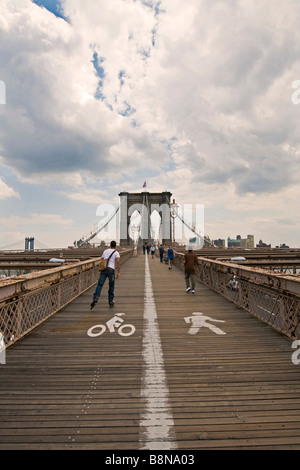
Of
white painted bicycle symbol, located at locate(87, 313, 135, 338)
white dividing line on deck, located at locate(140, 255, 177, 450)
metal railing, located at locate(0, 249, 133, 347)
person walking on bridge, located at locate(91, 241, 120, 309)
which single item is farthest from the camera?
person walking on bridge, located at locate(91, 241, 120, 309)

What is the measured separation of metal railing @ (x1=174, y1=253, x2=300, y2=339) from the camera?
479cm

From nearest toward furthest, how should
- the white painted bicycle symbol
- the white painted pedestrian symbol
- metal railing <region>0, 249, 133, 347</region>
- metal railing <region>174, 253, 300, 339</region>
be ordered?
metal railing <region>0, 249, 133, 347</region> < metal railing <region>174, 253, 300, 339</region> < the white painted bicycle symbol < the white painted pedestrian symbol

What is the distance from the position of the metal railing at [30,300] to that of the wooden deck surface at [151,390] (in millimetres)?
323

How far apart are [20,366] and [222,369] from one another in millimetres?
2948

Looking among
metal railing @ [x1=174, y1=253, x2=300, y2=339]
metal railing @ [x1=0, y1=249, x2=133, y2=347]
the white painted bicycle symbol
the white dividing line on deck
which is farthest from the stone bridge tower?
the white dividing line on deck

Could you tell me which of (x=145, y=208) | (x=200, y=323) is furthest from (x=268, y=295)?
(x=145, y=208)

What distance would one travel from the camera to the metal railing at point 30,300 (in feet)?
14.9

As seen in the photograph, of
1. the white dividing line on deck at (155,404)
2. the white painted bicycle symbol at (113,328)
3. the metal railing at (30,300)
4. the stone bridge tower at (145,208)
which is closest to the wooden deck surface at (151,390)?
the white dividing line on deck at (155,404)

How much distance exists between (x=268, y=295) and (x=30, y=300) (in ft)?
17.1

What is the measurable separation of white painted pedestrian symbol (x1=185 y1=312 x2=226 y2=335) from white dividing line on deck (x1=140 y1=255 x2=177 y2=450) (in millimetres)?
1022

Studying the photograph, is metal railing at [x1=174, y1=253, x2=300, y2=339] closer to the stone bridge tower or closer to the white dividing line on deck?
the white dividing line on deck

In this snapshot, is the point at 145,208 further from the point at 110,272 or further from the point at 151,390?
the point at 151,390

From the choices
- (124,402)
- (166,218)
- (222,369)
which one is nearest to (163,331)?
(222,369)
